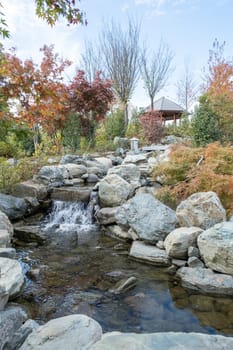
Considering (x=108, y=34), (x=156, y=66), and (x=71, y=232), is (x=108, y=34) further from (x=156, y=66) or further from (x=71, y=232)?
(x=71, y=232)

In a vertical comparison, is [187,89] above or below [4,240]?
above

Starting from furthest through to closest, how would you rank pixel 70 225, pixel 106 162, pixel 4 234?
pixel 106 162 → pixel 70 225 → pixel 4 234

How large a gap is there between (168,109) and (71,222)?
13.0 m

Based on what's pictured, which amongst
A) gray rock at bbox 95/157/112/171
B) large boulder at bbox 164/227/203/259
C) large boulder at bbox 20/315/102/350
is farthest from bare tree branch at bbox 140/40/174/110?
large boulder at bbox 20/315/102/350

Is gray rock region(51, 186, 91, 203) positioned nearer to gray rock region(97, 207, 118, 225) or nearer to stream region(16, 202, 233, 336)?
gray rock region(97, 207, 118, 225)

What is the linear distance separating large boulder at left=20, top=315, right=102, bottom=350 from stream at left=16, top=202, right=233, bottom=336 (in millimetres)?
703

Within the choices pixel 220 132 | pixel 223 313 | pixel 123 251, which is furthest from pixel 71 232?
pixel 220 132

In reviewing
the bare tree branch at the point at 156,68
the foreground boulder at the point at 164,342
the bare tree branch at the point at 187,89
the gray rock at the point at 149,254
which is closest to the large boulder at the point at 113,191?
the gray rock at the point at 149,254

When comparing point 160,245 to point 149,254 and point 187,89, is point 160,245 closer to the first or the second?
point 149,254

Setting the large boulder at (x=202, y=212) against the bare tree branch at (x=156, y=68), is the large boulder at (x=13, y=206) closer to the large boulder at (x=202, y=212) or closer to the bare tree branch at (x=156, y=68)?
the large boulder at (x=202, y=212)

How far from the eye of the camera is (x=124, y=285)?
3188 millimetres

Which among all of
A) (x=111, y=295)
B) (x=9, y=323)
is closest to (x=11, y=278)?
(x=9, y=323)

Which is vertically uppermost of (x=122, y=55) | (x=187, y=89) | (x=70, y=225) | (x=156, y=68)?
(x=122, y=55)

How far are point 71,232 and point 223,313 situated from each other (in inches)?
131
